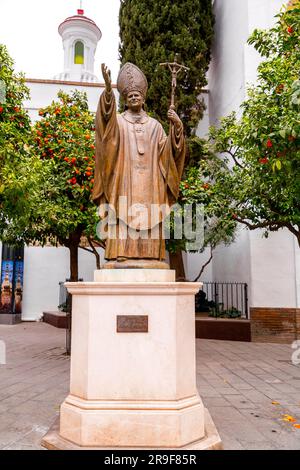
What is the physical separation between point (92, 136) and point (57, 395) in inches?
235

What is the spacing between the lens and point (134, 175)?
4555mm

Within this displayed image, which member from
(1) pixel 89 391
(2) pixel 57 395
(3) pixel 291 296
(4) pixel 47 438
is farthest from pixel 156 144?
(3) pixel 291 296

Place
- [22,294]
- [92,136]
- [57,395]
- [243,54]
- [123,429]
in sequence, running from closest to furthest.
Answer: [123,429] < [57,395] < [92,136] < [243,54] < [22,294]

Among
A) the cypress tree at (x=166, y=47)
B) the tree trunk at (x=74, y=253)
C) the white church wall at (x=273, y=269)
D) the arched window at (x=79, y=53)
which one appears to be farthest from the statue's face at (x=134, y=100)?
the arched window at (x=79, y=53)

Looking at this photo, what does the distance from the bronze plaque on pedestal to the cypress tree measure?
1021cm

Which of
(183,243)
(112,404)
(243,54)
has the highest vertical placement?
(243,54)

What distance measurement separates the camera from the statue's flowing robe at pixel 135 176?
4.43 meters

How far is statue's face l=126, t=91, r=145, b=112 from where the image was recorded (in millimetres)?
4684

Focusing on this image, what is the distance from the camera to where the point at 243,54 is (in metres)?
13.0

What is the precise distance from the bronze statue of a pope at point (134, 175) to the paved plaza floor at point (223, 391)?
211 centimetres

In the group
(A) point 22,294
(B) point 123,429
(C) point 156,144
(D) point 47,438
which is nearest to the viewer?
(B) point 123,429

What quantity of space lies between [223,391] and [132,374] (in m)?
3.23

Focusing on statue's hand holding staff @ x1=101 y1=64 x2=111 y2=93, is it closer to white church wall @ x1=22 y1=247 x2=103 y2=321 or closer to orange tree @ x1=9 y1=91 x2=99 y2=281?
orange tree @ x1=9 y1=91 x2=99 y2=281
